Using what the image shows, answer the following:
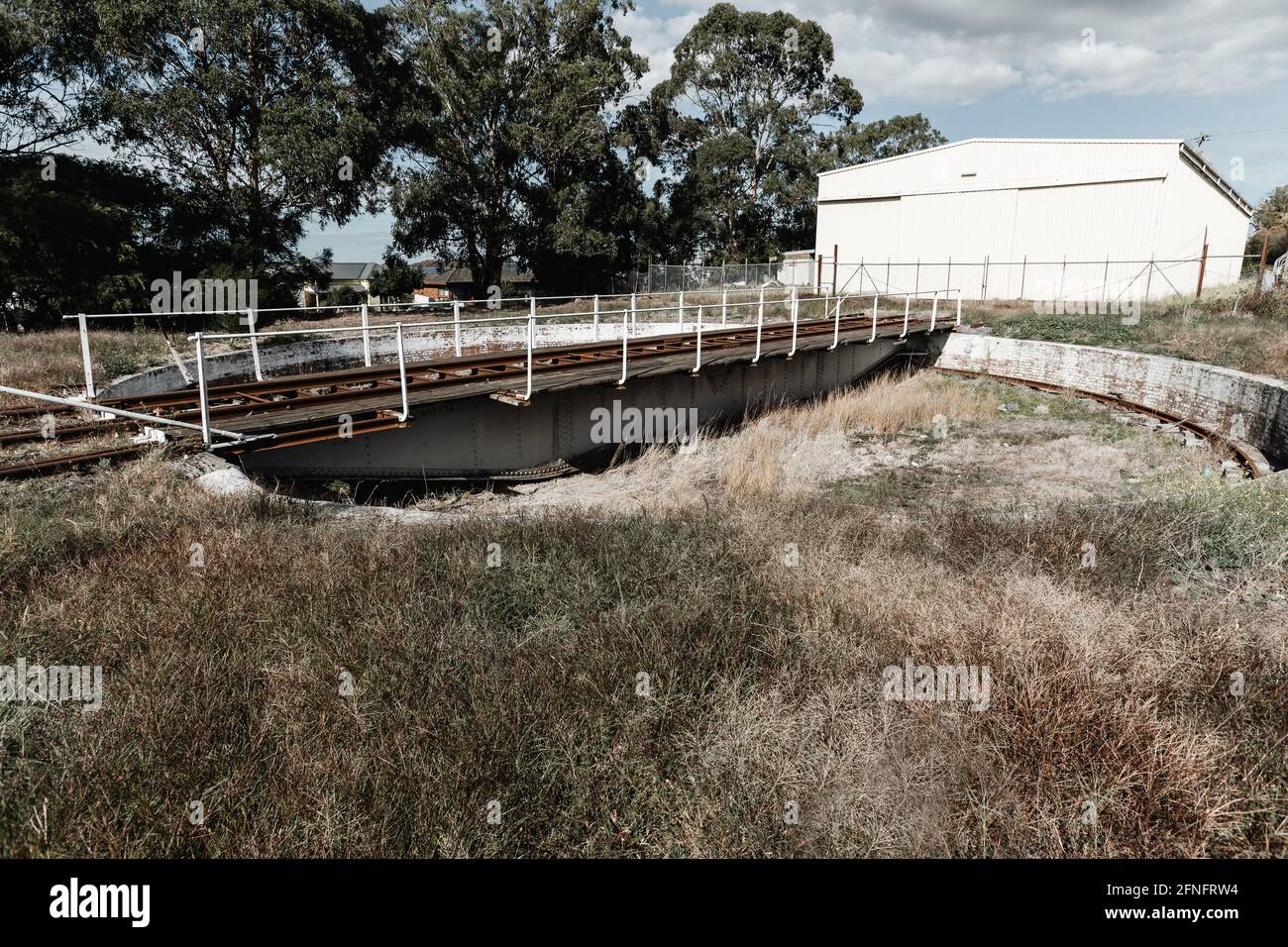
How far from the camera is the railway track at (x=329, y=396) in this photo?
8.84 meters

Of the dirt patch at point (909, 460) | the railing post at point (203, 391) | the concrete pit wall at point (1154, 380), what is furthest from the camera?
the concrete pit wall at point (1154, 380)

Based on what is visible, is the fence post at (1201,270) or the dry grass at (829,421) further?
the fence post at (1201,270)

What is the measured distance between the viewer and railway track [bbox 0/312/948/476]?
8.84m

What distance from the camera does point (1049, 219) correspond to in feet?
96.4

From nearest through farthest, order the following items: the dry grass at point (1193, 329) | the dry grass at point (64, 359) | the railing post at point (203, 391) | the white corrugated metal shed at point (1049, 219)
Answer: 1. the railing post at point (203, 391)
2. the dry grass at point (64, 359)
3. the dry grass at point (1193, 329)
4. the white corrugated metal shed at point (1049, 219)

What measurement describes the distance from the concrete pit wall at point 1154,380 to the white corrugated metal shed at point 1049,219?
9.54 metres

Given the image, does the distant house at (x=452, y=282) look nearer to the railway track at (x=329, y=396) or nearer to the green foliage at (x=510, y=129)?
the green foliage at (x=510, y=129)

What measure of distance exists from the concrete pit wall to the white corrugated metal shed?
954cm

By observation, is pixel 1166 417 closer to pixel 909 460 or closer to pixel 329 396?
pixel 909 460

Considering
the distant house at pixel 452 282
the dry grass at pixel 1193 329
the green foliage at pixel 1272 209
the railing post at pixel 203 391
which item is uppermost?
the green foliage at pixel 1272 209

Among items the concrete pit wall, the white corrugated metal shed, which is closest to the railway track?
the concrete pit wall

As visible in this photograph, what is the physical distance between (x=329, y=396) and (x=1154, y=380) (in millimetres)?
17395

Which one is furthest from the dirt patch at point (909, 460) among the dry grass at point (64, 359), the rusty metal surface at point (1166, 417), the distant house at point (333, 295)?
the distant house at point (333, 295)

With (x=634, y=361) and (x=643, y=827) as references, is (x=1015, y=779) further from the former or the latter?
(x=634, y=361)
